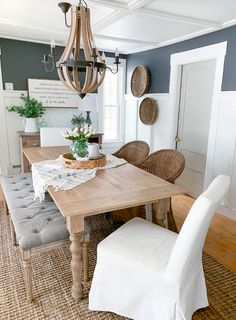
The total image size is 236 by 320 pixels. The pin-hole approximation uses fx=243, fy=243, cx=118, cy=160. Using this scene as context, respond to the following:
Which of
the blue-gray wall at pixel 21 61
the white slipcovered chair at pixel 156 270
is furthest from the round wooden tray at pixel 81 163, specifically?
the blue-gray wall at pixel 21 61

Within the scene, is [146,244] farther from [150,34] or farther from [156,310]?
[150,34]

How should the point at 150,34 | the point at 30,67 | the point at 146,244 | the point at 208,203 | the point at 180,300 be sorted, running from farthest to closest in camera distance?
the point at 30,67, the point at 150,34, the point at 146,244, the point at 180,300, the point at 208,203

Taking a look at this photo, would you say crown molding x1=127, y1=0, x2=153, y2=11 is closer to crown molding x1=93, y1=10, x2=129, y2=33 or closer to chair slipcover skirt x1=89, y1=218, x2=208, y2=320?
crown molding x1=93, y1=10, x2=129, y2=33

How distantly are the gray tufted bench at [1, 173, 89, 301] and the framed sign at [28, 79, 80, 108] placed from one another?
2441 mm

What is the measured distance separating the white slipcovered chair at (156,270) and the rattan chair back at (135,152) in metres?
1.41

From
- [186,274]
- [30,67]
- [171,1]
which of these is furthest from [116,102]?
[186,274]

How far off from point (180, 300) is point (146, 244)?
1.17 feet

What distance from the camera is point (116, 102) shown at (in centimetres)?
500

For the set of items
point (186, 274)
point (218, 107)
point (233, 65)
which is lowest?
point (186, 274)

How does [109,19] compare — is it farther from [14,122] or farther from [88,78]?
[14,122]

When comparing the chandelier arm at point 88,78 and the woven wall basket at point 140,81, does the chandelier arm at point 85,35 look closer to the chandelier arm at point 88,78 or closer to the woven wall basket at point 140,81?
the chandelier arm at point 88,78

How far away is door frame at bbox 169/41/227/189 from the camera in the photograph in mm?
2973

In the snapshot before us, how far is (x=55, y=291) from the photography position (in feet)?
5.86

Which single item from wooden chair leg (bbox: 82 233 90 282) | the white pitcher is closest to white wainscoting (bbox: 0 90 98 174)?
the white pitcher
